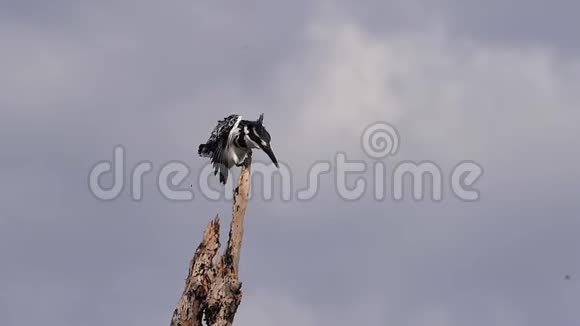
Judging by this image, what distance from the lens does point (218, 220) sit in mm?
29391

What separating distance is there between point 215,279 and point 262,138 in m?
4.31

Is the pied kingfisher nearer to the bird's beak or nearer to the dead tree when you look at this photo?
the bird's beak

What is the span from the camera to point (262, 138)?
3095 cm

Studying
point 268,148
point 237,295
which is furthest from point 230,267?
point 268,148

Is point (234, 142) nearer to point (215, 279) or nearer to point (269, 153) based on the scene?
point (269, 153)

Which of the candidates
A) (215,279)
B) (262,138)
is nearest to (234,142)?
(262,138)

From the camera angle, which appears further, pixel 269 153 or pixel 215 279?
pixel 269 153

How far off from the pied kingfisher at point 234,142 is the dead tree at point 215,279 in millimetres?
1464

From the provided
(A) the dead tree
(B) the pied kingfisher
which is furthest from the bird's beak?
(A) the dead tree

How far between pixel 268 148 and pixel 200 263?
3.93 metres

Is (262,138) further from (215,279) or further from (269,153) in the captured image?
(215,279)

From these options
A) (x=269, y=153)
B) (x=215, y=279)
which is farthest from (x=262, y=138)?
(x=215, y=279)

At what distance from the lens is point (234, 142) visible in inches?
1238

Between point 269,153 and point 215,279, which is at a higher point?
point 269,153
